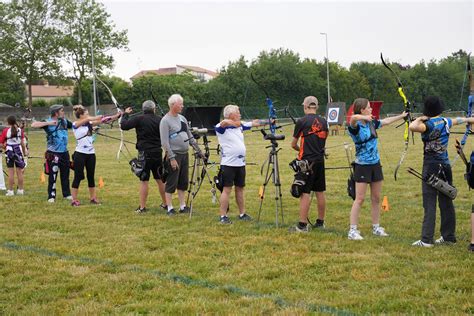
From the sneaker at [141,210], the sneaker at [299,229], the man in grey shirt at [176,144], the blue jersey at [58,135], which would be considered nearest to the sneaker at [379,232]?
the sneaker at [299,229]

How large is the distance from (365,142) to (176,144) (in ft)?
9.94

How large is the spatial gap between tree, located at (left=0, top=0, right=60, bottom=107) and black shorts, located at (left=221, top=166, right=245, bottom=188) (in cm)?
4415

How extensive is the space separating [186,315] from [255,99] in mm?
50460

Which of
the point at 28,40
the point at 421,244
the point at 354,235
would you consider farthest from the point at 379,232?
the point at 28,40

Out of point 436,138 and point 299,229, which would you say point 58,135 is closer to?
point 299,229

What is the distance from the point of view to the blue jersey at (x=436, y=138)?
6393 mm

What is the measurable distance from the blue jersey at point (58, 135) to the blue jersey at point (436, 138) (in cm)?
631

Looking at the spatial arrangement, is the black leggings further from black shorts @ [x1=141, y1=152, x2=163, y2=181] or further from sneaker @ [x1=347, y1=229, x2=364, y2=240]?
sneaker @ [x1=347, y1=229, x2=364, y2=240]

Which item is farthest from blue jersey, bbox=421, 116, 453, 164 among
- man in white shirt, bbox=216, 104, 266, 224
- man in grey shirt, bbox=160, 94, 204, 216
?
man in grey shirt, bbox=160, 94, 204, 216

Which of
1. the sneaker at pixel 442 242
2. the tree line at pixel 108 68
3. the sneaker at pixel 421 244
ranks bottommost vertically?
the sneaker at pixel 442 242

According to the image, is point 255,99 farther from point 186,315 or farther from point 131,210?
point 186,315

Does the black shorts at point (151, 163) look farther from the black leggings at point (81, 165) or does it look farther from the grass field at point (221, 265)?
the black leggings at point (81, 165)

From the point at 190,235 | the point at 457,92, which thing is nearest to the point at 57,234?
the point at 190,235

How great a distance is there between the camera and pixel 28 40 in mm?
49062
